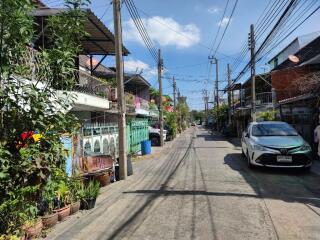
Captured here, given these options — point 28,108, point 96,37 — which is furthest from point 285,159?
point 96,37

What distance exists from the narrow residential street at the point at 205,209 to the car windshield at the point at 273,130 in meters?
1.84

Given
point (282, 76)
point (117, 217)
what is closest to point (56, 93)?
point (117, 217)

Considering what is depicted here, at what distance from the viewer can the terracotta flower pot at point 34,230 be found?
5691mm

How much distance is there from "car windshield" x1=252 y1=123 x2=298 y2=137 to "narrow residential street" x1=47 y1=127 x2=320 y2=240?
1.84 m

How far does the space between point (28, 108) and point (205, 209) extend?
Result: 12.6 ft

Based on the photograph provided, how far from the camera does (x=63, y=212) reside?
272 inches

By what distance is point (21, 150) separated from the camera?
5.10 meters

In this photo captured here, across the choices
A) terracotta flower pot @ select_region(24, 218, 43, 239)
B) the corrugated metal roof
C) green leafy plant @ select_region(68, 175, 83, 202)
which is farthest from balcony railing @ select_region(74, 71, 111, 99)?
terracotta flower pot @ select_region(24, 218, 43, 239)

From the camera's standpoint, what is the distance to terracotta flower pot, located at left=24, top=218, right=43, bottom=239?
5.69 meters

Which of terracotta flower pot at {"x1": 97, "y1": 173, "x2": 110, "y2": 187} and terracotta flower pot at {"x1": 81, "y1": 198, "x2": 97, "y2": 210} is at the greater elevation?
terracotta flower pot at {"x1": 97, "y1": 173, "x2": 110, "y2": 187}

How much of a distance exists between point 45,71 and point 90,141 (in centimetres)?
779

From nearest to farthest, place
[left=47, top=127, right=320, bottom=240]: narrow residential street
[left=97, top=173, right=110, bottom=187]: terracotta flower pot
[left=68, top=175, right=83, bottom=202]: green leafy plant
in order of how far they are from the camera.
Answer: [left=47, top=127, right=320, bottom=240]: narrow residential street < [left=68, top=175, right=83, bottom=202]: green leafy plant < [left=97, top=173, right=110, bottom=187]: terracotta flower pot

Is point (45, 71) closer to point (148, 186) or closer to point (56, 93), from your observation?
point (56, 93)

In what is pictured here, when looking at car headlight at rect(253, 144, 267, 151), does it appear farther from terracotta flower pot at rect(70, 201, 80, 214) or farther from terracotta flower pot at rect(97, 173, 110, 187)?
terracotta flower pot at rect(70, 201, 80, 214)
